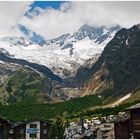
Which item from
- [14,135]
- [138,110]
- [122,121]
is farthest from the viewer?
[14,135]

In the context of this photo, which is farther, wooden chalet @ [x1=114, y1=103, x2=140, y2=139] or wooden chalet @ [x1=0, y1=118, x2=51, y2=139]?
wooden chalet @ [x1=0, y1=118, x2=51, y2=139]

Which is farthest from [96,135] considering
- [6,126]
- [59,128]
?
[6,126]

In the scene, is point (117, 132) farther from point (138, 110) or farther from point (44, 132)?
point (44, 132)

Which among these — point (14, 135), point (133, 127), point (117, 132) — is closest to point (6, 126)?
point (14, 135)

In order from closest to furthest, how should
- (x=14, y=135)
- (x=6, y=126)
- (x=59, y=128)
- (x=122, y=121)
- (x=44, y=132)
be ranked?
(x=122, y=121)
(x=59, y=128)
(x=6, y=126)
(x=14, y=135)
(x=44, y=132)

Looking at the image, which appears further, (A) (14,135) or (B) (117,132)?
(A) (14,135)

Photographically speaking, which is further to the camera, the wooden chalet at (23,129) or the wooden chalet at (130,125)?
the wooden chalet at (23,129)

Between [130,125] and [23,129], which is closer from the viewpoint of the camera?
[130,125]

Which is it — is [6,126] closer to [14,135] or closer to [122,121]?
[14,135]

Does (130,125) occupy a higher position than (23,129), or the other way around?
(23,129)
